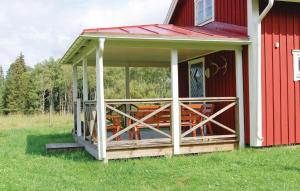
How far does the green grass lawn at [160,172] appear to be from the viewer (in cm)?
628

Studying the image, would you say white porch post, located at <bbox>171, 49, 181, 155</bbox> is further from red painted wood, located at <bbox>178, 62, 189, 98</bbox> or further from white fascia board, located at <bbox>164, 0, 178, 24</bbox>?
white fascia board, located at <bbox>164, 0, 178, 24</bbox>

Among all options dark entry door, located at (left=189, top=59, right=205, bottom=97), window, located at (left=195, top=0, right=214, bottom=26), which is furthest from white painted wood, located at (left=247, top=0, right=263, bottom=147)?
dark entry door, located at (left=189, top=59, right=205, bottom=97)

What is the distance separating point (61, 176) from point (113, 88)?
101ft

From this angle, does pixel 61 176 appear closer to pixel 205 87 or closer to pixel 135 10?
pixel 205 87

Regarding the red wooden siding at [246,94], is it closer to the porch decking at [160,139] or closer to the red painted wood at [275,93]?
the porch decking at [160,139]

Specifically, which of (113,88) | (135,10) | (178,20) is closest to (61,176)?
(178,20)

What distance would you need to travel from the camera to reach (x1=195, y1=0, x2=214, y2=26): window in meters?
11.4

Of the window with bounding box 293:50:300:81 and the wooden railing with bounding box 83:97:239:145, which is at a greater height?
the window with bounding box 293:50:300:81

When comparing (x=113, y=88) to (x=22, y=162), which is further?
(x=113, y=88)

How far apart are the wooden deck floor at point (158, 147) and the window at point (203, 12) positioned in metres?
3.91

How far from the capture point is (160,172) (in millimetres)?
7148

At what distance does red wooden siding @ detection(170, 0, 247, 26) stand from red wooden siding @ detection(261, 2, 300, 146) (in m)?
0.72

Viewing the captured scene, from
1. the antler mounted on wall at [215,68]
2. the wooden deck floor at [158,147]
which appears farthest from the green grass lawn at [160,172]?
the antler mounted on wall at [215,68]

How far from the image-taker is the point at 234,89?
32.1 feet
